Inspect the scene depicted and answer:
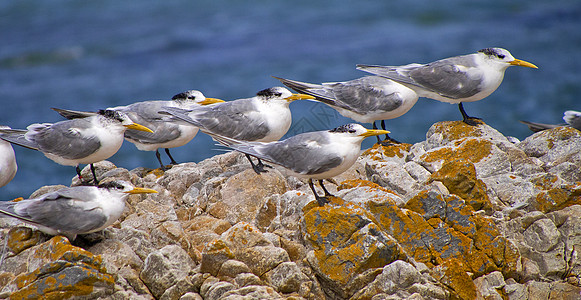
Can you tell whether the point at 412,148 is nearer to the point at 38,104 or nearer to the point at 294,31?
the point at 38,104

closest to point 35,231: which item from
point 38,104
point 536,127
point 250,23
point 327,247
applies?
point 327,247

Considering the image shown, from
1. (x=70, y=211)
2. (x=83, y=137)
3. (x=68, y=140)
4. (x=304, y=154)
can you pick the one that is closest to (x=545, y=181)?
(x=304, y=154)

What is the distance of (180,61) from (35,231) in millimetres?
19610

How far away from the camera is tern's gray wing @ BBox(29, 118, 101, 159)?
Result: 7.19 meters

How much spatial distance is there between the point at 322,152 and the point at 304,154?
216 mm

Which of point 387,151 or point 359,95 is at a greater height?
point 359,95

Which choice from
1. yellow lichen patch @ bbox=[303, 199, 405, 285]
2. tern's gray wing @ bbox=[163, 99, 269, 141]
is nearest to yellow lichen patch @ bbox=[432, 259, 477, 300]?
yellow lichen patch @ bbox=[303, 199, 405, 285]

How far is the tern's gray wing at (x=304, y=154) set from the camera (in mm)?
6086

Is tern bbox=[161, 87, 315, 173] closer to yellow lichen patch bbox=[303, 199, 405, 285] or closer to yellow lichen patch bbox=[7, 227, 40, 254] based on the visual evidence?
yellow lichen patch bbox=[303, 199, 405, 285]

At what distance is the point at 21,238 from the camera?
19.8 feet

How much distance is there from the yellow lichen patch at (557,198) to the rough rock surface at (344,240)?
1 cm

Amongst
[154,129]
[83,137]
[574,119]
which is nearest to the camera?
[83,137]

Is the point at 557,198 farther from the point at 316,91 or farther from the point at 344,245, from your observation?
the point at 316,91

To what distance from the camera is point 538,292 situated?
605cm
